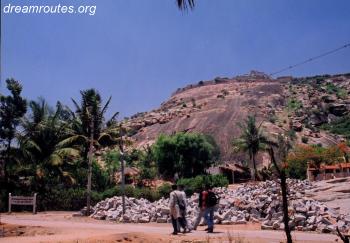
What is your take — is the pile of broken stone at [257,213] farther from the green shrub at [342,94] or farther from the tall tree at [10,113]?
the green shrub at [342,94]

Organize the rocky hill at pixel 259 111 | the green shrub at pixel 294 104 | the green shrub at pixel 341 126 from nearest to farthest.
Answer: the rocky hill at pixel 259 111 → the green shrub at pixel 341 126 → the green shrub at pixel 294 104

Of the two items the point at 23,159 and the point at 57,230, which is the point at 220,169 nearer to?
the point at 23,159

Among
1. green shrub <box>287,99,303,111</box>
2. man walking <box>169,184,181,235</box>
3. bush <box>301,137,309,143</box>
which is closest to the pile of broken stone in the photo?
man walking <box>169,184,181,235</box>

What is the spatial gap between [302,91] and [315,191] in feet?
269

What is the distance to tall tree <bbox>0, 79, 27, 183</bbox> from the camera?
93.0ft

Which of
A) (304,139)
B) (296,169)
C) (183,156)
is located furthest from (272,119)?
(296,169)

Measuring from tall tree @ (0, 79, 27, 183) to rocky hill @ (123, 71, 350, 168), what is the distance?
36406 millimetres

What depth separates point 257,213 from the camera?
60.1ft

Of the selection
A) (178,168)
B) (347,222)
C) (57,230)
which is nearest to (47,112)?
(178,168)

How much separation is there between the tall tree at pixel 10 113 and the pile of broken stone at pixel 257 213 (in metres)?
8.92

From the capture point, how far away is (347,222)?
1458 cm

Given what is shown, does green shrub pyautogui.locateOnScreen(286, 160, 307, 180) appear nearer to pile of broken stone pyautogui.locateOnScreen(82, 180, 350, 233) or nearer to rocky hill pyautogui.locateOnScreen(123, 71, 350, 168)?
pile of broken stone pyautogui.locateOnScreen(82, 180, 350, 233)

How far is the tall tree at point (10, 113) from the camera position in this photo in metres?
28.4

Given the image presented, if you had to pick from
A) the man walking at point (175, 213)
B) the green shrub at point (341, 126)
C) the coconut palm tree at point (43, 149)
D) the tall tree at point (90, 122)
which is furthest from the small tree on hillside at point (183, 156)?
the green shrub at point (341, 126)
